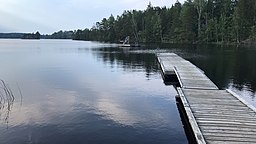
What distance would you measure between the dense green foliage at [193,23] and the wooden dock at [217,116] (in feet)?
221

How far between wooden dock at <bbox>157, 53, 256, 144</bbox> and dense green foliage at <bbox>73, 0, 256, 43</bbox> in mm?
67281

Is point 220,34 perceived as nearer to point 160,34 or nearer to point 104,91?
point 160,34

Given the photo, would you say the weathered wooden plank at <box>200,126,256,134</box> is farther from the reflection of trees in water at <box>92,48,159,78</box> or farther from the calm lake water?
the reflection of trees in water at <box>92,48,159,78</box>

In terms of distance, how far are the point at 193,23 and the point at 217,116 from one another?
91.2m

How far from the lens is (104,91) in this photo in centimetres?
2055

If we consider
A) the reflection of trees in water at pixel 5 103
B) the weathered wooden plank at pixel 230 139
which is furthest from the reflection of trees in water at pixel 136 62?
the weathered wooden plank at pixel 230 139

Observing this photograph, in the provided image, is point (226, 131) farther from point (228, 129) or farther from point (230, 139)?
point (230, 139)

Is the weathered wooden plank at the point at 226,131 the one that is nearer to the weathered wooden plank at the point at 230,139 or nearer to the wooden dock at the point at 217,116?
the wooden dock at the point at 217,116

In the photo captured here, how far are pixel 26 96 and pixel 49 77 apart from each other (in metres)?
7.94

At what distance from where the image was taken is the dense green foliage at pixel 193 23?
79875 mm

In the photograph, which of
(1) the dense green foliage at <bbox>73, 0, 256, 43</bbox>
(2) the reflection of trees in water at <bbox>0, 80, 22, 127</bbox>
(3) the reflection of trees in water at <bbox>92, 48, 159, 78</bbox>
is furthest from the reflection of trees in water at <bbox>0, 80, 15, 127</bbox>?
(1) the dense green foliage at <bbox>73, 0, 256, 43</bbox>

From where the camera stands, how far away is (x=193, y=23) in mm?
99500

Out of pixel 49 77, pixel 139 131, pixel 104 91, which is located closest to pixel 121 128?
pixel 139 131

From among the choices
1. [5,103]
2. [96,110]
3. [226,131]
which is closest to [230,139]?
[226,131]
